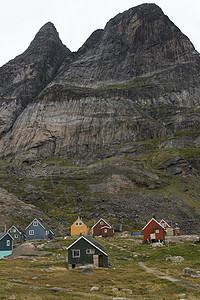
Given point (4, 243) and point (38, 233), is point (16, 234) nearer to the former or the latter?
point (38, 233)

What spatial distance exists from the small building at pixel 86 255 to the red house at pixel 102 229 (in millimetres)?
45428

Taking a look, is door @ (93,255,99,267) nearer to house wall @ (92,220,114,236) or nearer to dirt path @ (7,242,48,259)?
dirt path @ (7,242,48,259)

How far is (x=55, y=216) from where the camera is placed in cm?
11156

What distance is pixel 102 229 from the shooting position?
87.8 meters

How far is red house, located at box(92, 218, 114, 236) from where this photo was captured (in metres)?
87.6

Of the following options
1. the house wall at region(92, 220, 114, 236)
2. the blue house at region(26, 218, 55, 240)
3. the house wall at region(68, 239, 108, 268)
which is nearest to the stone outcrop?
the blue house at region(26, 218, 55, 240)

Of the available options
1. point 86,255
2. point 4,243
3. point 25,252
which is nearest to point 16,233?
point 4,243

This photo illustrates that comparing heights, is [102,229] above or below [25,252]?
above

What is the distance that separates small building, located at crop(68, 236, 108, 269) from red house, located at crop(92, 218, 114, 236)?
149ft

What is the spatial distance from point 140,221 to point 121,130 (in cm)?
10137

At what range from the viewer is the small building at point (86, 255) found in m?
42.1

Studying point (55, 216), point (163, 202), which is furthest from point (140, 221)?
point (55, 216)

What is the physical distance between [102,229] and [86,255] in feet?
151

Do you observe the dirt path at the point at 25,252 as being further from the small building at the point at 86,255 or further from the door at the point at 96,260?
Result: the door at the point at 96,260
